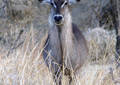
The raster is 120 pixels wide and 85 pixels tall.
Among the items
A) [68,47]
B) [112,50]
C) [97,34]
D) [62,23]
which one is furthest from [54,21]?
[97,34]

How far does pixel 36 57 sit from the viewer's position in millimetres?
6914

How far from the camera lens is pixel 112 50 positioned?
8766 mm

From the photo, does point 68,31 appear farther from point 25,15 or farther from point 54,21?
point 25,15

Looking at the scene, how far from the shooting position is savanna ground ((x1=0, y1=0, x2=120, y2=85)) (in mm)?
5797

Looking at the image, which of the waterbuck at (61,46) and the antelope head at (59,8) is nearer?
the antelope head at (59,8)

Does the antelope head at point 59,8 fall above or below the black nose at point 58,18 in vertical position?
above

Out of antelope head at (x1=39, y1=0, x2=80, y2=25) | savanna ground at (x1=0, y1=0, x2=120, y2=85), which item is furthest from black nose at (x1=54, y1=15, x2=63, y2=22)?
savanna ground at (x1=0, y1=0, x2=120, y2=85)

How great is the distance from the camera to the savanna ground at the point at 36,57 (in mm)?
5797

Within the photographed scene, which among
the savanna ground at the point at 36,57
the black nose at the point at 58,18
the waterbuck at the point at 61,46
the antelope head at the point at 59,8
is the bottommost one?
the savanna ground at the point at 36,57

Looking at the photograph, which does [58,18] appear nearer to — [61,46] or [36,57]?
[61,46]

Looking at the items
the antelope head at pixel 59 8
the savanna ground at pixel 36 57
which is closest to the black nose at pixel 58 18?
the antelope head at pixel 59 8

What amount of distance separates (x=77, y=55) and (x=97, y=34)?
159 inches

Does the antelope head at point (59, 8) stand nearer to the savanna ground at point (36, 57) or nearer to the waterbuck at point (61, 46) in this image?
the waterbuck at point (61, 46)

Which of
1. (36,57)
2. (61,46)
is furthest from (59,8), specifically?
(36,57)
